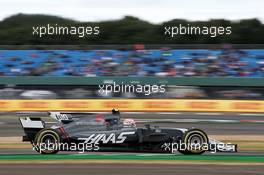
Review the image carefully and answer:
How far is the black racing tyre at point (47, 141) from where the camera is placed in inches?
450

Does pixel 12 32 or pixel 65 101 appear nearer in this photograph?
pixel 65 101

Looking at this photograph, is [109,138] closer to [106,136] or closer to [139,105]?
[106,136]

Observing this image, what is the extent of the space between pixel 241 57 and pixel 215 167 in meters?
21.0

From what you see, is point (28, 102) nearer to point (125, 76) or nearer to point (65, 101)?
point (65, 101)

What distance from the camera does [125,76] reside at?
29656 mm

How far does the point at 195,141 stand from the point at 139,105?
40.4ft

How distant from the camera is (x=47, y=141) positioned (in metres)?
11.7

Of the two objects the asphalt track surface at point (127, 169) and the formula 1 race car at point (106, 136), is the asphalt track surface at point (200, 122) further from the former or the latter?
the asphalt track surface at point (127, 169)

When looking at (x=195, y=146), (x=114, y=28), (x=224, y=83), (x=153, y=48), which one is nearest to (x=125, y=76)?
(x=153, y=48)

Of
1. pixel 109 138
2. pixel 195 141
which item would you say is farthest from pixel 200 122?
pixel 109 138

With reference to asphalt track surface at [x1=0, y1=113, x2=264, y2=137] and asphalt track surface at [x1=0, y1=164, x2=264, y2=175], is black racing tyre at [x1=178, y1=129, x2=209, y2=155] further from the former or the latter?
asphalt track surface at [x1=0, y1=113, x2=264, y2=137]

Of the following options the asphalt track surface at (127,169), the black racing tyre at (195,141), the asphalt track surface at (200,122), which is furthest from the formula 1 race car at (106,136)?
the asphalt track surface at (200,122)

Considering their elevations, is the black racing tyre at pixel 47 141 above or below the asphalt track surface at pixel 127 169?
above

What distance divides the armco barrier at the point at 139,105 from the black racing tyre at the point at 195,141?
1176cm
